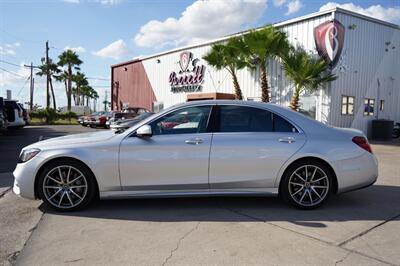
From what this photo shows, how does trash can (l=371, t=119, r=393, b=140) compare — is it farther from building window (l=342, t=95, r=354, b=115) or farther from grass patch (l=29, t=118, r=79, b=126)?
grass patch (l=29, t=118, r=79, b=126)

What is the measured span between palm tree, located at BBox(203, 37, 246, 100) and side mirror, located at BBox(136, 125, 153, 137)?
15724 millimetres

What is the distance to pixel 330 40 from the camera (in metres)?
17.4

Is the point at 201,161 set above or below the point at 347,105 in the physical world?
below

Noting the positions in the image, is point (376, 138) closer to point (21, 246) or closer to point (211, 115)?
point (211, 115)

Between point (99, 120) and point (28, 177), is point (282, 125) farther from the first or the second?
point (99, 120)

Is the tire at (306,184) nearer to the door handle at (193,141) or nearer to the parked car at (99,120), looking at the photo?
the door handle at (193,141)

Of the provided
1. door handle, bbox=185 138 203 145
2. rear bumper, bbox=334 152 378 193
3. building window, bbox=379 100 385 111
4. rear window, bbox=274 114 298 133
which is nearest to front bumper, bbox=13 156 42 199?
door handle, bbox=185 138 203 145

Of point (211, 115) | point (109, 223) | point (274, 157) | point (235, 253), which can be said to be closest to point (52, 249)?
point (109, 223)

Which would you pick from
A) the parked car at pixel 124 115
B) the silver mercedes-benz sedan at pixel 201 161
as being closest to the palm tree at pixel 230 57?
the parked car at pixel 124 115

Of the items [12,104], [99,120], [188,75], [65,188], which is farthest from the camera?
[188,75]

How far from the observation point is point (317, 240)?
13.6ft

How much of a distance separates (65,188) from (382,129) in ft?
58.7

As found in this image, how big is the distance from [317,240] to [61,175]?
337 centimetres

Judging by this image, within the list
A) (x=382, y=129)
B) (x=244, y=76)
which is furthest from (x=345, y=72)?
(x=244, y=76)
